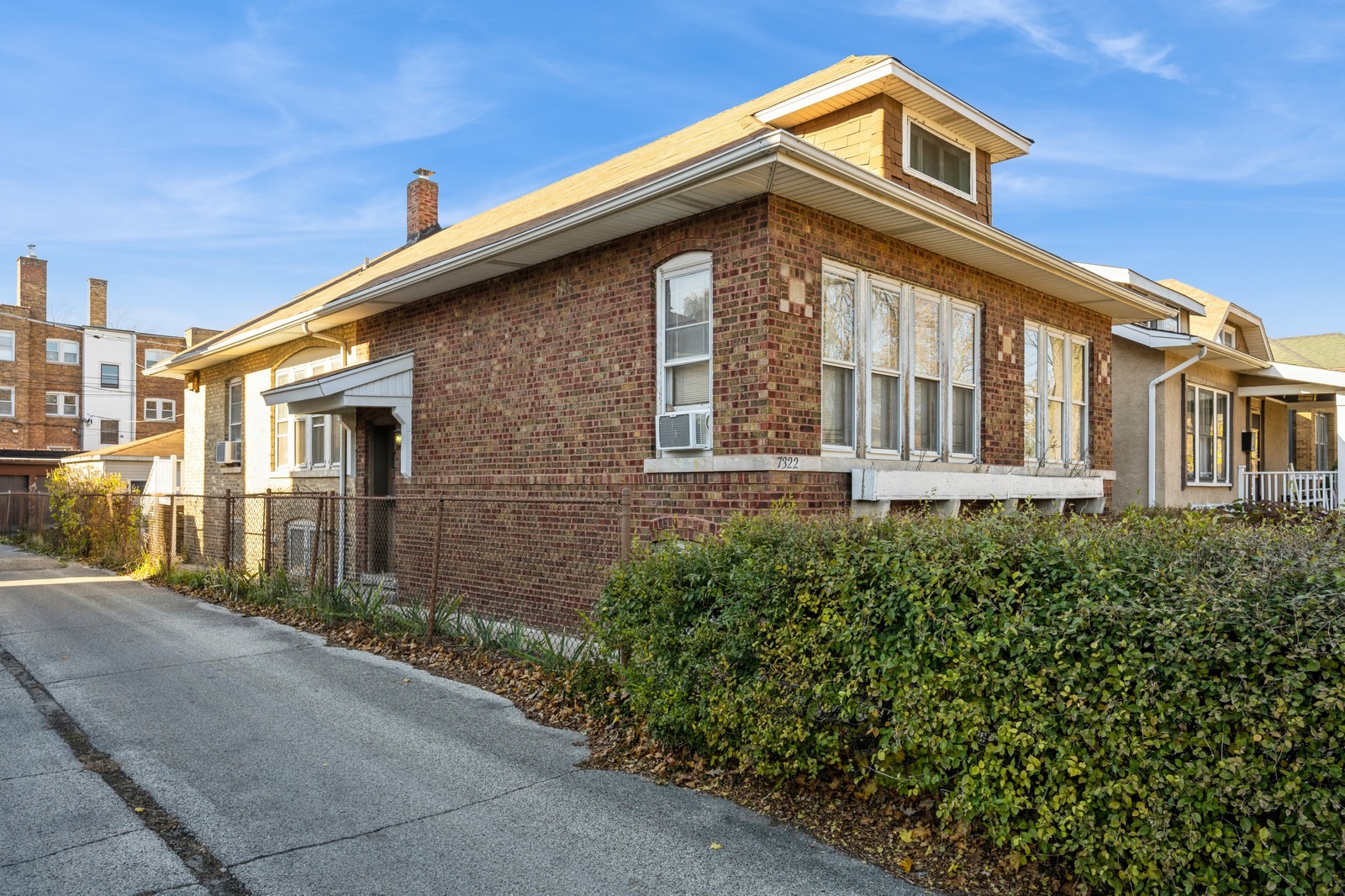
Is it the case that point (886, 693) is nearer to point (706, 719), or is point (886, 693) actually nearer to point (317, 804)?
point (706, 719)

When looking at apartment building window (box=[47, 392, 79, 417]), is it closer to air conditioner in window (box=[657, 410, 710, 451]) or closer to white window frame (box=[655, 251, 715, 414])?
white window frame (box=[655, 251, 715, 414])

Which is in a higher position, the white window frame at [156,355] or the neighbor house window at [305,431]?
the white window frame at [156,355]

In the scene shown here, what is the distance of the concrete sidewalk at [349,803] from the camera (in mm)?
4301

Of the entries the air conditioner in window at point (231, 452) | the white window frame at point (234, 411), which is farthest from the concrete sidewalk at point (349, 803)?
the white window frame at point (234, 411)

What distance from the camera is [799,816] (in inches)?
197

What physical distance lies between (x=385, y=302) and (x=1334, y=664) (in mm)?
11980

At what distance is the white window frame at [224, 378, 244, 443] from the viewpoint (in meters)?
18.5

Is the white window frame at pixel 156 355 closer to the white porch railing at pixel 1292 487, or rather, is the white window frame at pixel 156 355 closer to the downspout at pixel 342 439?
the downspout at pixel 342 439

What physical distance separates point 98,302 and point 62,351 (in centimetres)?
367

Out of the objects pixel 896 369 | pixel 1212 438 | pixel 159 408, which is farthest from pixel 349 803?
pixel 159 408

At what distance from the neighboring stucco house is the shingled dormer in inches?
235

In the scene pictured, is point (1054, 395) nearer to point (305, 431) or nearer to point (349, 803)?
point (349, 803)

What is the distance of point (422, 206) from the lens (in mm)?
20406

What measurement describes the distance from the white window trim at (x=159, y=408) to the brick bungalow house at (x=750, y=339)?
1541 inches
